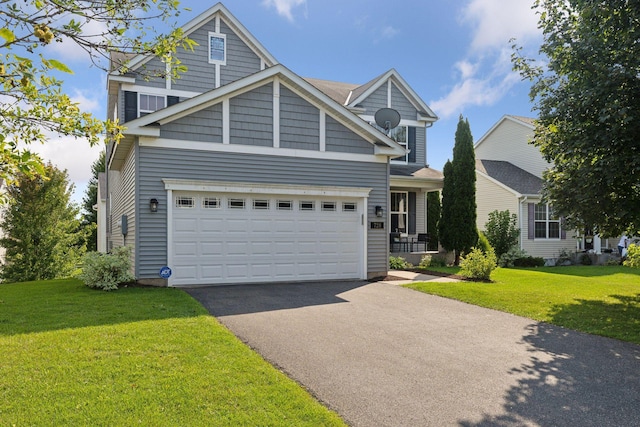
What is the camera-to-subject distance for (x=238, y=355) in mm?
5008

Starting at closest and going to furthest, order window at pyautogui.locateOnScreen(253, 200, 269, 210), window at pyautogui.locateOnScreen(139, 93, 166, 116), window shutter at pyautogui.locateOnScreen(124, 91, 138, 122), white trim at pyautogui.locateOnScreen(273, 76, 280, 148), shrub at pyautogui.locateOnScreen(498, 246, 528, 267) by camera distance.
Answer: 1. window at pyautogui.locateOnScreen(253, 200, 269, 210)
2. white trim at pyautogui.locateOnScreen(273, 76, 280, 148)
3. window shutter at pyautogui.locateOnScreen(124, 91, 138, 122)
4. window at pyautogui.locateOnScreen(139, 93, 166, 116)
5. shrub at pyautogui.locateOnScreen(498, 246, 528, 267)

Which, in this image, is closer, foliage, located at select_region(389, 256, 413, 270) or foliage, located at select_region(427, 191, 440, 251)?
foliage, located at select_region(389, 256, 413, 270)

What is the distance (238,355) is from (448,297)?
5850 mm

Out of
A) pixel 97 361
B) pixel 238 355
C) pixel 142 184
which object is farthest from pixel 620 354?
pixel 142 184

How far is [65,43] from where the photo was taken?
372cm

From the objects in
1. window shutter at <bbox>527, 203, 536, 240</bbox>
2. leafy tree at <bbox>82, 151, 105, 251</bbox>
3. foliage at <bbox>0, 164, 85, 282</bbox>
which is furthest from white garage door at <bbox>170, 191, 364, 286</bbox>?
leafy tree at <bbox>82, 151, 105, 251</bbox>

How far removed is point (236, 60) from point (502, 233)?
12.5m

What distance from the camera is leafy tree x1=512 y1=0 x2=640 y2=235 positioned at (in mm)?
6965

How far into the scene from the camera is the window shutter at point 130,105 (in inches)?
572

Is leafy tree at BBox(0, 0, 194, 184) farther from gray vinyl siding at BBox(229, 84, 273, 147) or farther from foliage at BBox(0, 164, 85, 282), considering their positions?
foliage at BBox(0, 164, 85, 282)

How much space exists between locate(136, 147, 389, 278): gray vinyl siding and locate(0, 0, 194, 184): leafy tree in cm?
662

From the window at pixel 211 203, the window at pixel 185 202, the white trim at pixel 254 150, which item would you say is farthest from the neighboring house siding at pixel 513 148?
the window at pixel 185 202

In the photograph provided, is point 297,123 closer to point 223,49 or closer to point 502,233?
point 223,49

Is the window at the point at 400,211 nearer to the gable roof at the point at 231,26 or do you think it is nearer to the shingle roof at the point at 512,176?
the shingle roof at the point at 512,176
